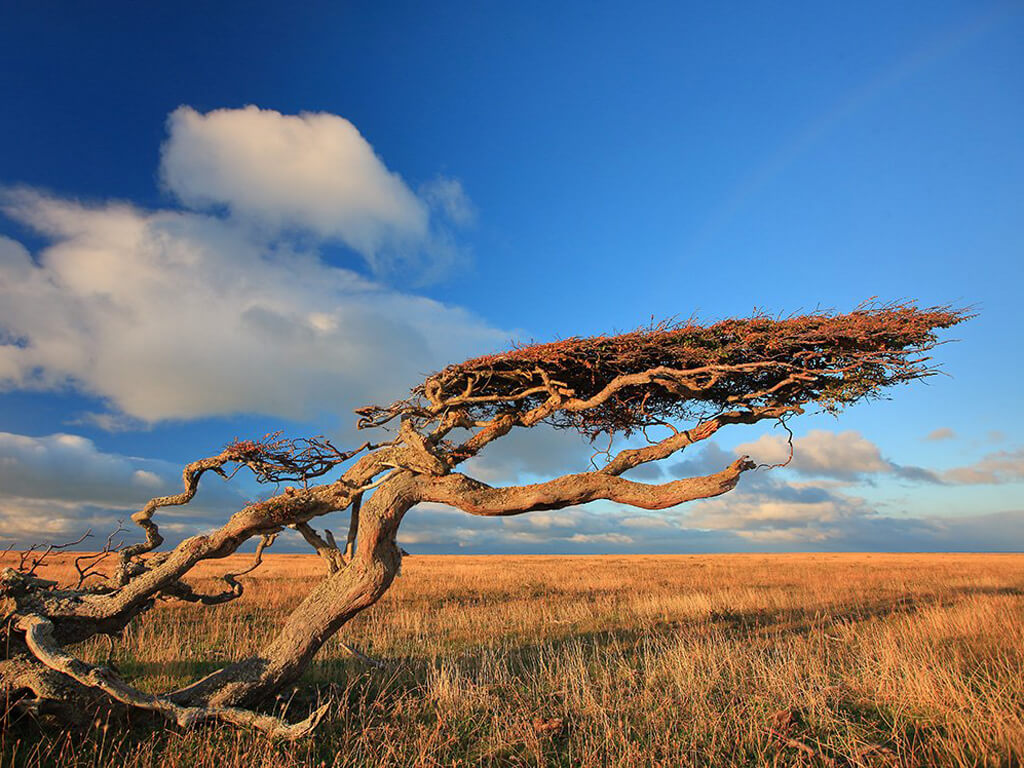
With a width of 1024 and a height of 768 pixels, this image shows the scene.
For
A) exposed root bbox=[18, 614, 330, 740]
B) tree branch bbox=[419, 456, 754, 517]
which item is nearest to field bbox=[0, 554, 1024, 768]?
exposed root bbox=[18, 614, 330, 740]

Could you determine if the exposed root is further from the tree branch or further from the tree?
the tree branch

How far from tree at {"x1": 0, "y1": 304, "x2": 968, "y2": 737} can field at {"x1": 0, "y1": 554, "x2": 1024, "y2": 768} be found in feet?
4.60

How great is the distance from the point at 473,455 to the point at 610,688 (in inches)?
170

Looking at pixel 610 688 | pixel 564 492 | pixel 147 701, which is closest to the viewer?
pixel 147 701

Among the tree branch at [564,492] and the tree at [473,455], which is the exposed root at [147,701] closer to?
the tree at [473,455]

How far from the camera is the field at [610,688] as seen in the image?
6883 mm

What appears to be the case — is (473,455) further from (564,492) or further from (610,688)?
(610,688)

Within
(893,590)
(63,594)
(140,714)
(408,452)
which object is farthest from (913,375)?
(893,590)

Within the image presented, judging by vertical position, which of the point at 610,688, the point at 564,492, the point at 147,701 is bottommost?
the point at 610,688

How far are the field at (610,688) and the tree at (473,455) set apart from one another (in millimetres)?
1402

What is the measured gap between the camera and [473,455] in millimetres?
9633

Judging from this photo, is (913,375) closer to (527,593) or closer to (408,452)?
(408,452)

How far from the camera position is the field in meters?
6.88

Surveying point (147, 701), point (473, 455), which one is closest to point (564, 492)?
point (473, 455)
